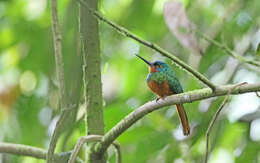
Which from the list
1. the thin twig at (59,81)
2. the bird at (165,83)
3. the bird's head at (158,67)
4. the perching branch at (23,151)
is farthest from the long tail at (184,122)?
the thin twig at (59,81)

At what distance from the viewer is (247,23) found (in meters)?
2.28

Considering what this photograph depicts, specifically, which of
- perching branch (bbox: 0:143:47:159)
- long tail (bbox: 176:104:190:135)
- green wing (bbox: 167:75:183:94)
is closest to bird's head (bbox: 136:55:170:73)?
green wing (bbox: 167:75:183:94)

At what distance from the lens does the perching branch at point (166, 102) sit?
3.15ft

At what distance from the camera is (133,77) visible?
9.16ft

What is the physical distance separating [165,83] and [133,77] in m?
0.74

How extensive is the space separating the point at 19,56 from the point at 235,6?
1324mm

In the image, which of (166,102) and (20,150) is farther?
(20,150)

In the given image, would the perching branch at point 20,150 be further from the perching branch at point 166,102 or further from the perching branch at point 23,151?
the perching branch at point 166,102

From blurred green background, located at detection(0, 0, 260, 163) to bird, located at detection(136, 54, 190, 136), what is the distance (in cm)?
6

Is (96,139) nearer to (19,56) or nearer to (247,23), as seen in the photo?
(247,23)

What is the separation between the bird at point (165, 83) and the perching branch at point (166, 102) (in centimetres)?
73

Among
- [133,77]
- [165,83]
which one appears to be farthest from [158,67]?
[133,77]

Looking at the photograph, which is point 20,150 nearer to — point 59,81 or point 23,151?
point 23,151

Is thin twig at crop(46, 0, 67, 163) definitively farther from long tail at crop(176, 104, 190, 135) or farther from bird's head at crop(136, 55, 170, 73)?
bird's head at crop(136, 55, 170, 73)
